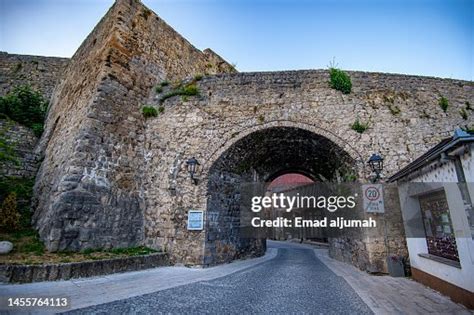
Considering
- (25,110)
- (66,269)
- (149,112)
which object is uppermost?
(25,110)

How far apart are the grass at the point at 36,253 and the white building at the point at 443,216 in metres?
6.71

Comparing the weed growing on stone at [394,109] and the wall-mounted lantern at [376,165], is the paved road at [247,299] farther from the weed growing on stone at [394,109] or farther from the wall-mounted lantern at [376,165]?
the weed growing on stone at [394,109]

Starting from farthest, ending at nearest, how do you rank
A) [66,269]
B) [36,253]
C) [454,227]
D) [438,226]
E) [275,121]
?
[275,121]
[36,253]
[438,226]
[66,269]
[454,227]

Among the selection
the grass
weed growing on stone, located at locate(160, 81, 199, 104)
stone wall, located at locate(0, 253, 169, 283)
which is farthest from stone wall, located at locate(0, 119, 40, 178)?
weed growing on stone, located at locate(160, 81, 199, 104)

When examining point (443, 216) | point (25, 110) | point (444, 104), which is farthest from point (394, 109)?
point (25, 110)

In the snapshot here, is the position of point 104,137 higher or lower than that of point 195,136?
lower

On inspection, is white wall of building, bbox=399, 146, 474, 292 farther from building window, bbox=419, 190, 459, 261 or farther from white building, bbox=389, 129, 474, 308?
building window, bbox=419, 190, 459, 261

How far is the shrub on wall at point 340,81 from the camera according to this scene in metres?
8.17

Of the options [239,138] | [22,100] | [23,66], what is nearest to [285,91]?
[239,138]

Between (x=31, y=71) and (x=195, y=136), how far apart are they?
13.0 metres

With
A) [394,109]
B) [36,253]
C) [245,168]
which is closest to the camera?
[36,253]

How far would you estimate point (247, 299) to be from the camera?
12.8 feet

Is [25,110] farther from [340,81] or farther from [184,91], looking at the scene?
[340,81]

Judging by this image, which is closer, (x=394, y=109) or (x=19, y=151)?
(x=394, y=109)
